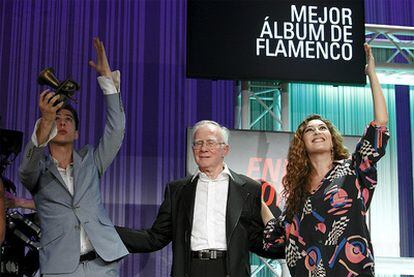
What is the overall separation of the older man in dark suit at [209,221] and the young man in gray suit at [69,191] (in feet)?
0.91

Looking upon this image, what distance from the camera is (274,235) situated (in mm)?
Result: 3391

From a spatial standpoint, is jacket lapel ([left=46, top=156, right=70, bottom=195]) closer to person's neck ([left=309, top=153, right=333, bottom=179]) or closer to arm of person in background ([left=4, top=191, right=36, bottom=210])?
arm of person in background ([left=4, top=191, right=36, bottom=210])

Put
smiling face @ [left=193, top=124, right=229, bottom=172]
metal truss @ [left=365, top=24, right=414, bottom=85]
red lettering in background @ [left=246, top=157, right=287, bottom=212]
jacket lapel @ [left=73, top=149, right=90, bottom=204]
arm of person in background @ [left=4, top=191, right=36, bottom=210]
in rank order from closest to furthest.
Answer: jacket lapel @ [left=73, top=149, right=90, bottom=204] < smiling face @ [left=193, top=124, right=229, bottom=172] < arm of person in background @ [left=4, top=191, right=36, bottom=210] < red lettering in background @ [left=246, top=157, right=287, bottom=212] < metal truss @ [left=365, top=24, right=414, bottom=85]

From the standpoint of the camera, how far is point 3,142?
3.84 m

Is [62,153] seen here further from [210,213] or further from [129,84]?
[129,84]

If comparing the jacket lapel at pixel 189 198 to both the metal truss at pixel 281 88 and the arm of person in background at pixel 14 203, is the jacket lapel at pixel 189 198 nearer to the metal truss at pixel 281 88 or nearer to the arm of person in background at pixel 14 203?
the arm of person in background at pixel 14 203

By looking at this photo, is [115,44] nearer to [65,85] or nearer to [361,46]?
[361,46]

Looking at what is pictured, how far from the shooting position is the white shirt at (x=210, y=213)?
336cm

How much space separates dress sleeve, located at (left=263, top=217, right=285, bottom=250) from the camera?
11.1 feet

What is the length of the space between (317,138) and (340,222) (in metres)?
0.45

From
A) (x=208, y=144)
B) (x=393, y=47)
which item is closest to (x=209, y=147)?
(x=208, y=144)

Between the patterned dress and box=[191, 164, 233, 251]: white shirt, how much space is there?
36 cm

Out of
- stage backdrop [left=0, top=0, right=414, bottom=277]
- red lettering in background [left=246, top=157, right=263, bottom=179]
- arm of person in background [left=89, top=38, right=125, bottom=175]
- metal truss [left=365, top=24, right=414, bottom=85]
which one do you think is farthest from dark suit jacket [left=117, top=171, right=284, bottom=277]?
metal truss [left=365, top=24, right=414, bottom=85]

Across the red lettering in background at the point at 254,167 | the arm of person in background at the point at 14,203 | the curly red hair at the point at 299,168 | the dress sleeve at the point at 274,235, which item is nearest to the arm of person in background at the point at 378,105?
the curly red hair at the point at 299,168
